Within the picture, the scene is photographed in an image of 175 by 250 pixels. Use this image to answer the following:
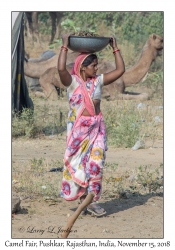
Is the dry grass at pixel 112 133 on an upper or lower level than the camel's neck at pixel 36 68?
lower

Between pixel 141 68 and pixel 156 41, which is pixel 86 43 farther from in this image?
pixel 156 41

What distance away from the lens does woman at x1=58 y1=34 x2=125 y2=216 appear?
6.13m

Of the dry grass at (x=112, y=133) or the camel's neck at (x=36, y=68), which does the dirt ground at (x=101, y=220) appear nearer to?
the dry grass at (x=112, y=133)

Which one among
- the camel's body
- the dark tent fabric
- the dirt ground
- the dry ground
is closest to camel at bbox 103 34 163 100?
the camel's body

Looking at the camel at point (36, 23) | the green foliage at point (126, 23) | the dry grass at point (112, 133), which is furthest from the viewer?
the camel at point (36, 23)

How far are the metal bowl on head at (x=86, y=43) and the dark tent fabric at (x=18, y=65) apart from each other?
5.06 m

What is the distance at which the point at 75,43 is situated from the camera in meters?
5.99

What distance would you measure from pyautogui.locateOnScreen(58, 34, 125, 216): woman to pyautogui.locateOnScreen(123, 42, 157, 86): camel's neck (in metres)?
8.12

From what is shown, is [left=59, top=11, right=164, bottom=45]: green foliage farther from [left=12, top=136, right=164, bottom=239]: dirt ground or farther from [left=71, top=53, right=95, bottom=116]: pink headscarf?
[left=71, top=53, right=95, bottom=116]: pink headscarf

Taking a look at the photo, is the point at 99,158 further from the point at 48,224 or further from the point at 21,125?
the point at 21,125

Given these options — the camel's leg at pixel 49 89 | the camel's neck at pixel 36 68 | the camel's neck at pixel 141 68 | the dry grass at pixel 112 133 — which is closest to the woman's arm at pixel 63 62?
the dry grass at pixel 112 133

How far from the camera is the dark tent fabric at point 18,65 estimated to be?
10969 mm

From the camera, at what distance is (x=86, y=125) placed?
6152 mm

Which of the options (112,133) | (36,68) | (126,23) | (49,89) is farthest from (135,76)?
(126,23)
